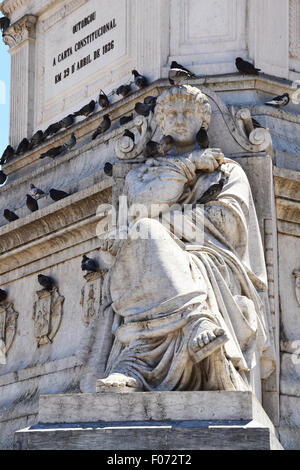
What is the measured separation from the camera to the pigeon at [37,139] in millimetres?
20469

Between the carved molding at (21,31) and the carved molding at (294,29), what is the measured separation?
400cm

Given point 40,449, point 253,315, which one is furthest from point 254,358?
point 40,449

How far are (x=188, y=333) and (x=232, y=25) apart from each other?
5336 millimetres

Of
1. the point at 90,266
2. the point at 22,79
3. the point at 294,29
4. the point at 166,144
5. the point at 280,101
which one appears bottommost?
the point at 90,266

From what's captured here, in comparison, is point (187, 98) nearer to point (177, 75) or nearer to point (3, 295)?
point (177, 75)

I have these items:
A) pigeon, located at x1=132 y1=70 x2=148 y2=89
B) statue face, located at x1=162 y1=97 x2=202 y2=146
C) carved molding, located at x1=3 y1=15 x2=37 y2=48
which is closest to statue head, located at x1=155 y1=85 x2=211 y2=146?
statue face, located at x1=162 y1=97 x2=202 y2=146

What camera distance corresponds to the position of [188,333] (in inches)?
573

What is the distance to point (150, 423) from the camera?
1389cm

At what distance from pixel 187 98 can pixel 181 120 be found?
0.79ft

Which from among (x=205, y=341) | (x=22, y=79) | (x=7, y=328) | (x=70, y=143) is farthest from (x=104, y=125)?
(x=205, y=341)

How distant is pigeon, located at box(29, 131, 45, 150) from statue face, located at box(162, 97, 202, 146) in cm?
416

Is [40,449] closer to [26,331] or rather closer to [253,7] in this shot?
[26,331]

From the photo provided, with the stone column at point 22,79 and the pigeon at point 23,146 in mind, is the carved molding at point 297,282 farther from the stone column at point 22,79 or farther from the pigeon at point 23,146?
the stone column at point 22,79

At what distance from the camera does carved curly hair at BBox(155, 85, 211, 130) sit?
16438mm
